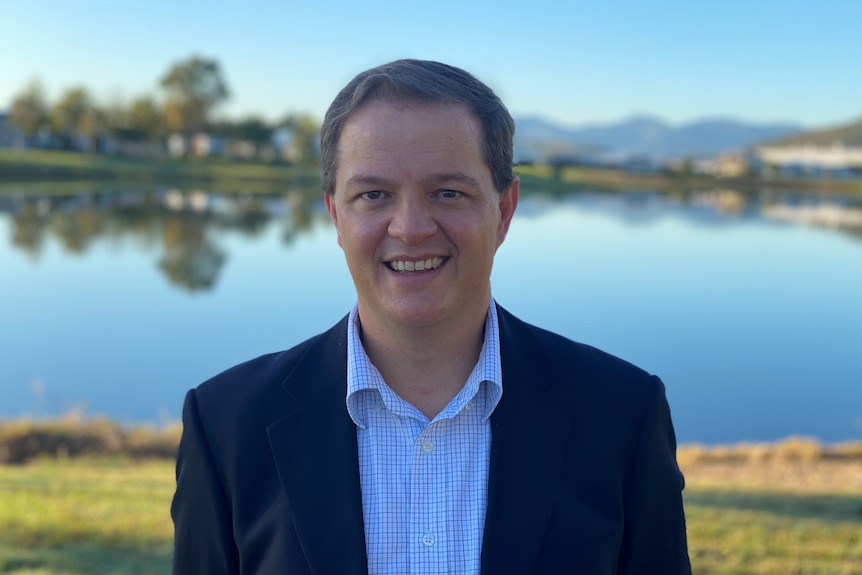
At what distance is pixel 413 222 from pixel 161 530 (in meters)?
4.19

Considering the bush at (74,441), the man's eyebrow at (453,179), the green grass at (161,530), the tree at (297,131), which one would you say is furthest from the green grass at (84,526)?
the tree at (297,131)

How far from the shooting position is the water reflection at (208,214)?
110 feet

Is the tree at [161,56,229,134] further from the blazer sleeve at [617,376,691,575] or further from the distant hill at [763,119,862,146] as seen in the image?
the distant hill at [763,119,862,146]

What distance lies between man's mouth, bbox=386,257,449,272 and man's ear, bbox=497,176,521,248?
0.73 ft

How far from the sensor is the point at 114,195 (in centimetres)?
5144

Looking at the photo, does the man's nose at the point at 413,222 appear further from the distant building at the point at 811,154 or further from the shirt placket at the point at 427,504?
the distant building at the point at 811,154

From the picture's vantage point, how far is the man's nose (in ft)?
5.91

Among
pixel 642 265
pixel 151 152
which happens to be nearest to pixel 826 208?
pixel 642 265

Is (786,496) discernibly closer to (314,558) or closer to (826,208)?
(314,558)

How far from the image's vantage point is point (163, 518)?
548cm

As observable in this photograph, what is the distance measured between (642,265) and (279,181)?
105 feet

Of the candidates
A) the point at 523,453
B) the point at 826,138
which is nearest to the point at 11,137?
the point at 523,453

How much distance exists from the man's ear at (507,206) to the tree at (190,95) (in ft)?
224

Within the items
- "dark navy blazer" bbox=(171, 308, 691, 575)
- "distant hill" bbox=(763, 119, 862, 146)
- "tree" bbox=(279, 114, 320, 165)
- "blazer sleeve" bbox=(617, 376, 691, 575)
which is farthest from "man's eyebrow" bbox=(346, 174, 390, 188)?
"distant hill" bbox=(763, 119, 862, 146)
